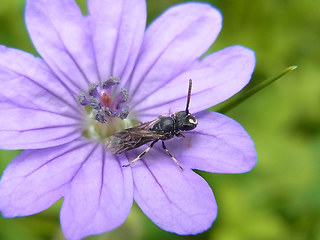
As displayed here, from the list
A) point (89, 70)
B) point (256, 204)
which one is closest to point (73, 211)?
point (89, 70)

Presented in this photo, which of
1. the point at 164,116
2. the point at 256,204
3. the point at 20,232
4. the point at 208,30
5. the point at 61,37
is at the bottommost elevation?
the point at 256,204

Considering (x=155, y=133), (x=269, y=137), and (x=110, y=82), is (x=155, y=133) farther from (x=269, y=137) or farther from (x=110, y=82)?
(x=269, y=137)

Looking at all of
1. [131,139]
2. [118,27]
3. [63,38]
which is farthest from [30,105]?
[118,27]

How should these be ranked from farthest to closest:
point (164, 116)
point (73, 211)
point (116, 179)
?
1. point (164, 116)
2. point (116, 179)
3. point (73, 211)

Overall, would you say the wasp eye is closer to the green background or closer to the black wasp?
the black wasp

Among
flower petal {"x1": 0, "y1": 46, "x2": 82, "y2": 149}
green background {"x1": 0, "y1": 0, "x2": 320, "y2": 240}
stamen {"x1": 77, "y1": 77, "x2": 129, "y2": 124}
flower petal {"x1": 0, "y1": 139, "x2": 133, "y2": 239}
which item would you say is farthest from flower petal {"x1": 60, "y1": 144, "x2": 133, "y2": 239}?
green background {"x1": 0, "y1": 0, "x2": 320, "y2": 240}

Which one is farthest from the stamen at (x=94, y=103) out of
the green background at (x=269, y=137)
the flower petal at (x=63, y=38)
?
the green background at (x=269, y=137)

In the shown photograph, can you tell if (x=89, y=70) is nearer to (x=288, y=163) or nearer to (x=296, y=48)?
(x=288, y=163)
